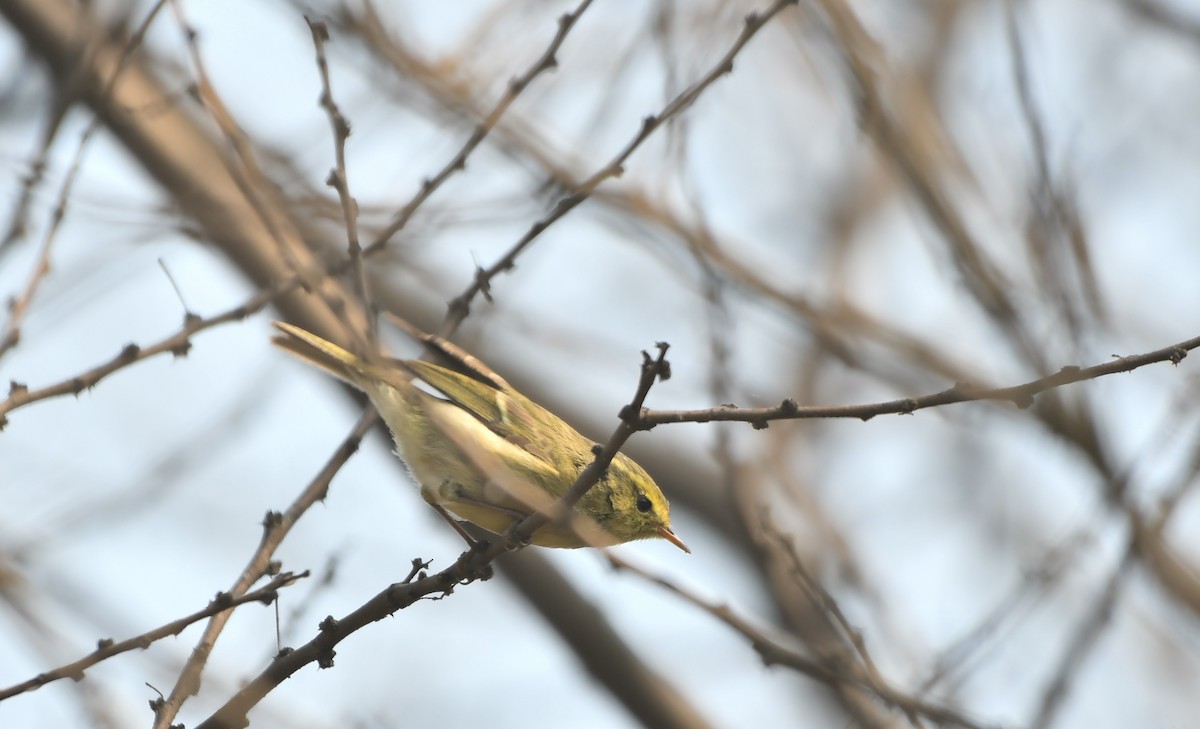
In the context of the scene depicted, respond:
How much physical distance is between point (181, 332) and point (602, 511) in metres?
1.65

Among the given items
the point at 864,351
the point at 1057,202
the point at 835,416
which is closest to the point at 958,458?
the point at 864,351

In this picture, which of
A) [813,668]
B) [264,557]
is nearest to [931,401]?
[813,668]

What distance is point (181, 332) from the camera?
3557mm

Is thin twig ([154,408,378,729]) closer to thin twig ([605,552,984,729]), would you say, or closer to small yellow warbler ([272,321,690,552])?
small yellow warbler ([272,321,690,552])

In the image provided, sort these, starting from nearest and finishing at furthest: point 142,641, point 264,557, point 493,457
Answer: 1. point 142,641
2. point 264,557
3. point 493,457

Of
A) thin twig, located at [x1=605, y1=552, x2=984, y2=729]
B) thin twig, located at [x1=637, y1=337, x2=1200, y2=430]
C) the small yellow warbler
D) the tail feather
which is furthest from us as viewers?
the tail feather

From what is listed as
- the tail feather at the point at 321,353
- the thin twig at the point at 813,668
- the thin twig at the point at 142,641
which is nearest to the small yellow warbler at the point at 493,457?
the tail feather at the point at 321,353

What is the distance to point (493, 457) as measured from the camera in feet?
13.5

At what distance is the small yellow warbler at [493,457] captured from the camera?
4027 millimetres

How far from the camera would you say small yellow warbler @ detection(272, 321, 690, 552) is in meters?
4.03

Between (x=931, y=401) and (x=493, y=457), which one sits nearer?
(x=931, y=401)

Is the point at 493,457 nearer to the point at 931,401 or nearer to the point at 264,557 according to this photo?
the point at 264,557

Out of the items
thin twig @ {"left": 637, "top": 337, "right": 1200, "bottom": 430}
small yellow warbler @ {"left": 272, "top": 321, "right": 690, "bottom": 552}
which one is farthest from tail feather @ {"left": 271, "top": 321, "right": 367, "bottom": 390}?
thin twig @ {"left": 637, "top": 337, "right": 1200, "bottom": 430}

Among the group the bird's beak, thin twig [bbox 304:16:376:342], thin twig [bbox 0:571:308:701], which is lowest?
thin twig [bbox 0:571:308:701]
